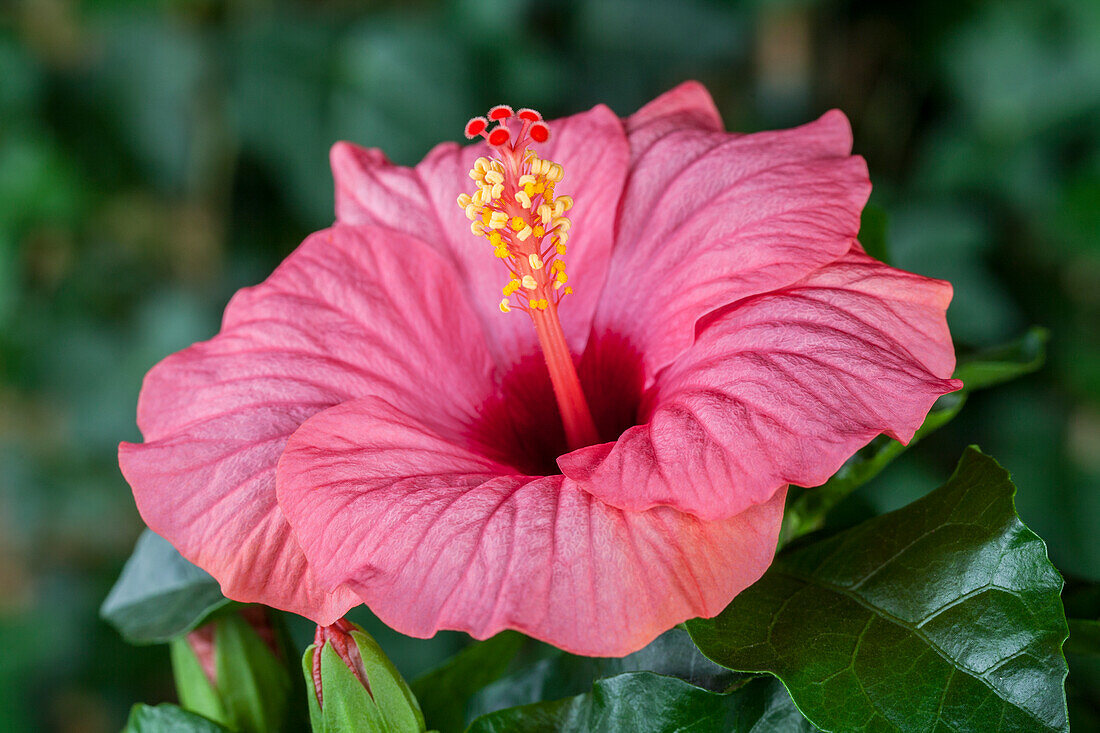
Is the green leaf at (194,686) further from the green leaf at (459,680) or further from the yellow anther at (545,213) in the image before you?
the yellow anther at (545,213)

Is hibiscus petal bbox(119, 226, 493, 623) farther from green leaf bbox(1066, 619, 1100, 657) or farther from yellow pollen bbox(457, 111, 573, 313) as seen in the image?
green leaf bbox(1066, 619, 1100, 657)

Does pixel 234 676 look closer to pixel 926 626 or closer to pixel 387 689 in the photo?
pixel 387 689

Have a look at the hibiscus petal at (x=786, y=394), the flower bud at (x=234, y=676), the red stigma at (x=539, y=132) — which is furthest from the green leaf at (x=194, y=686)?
the red stigma at (x=539, y=132)

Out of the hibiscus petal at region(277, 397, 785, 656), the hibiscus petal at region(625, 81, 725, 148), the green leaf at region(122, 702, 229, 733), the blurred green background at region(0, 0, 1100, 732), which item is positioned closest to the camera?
the hibiscus petal at region(277, 397, 785, 656)

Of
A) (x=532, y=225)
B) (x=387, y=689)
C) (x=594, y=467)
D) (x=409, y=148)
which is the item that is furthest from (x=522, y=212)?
(x=409, y=148)

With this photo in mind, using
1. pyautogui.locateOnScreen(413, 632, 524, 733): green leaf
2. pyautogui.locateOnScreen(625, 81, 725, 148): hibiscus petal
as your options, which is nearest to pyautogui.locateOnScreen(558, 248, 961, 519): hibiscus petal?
pyautogui.locateOnScreen(625, 81, 725, 148): hibiscus petal

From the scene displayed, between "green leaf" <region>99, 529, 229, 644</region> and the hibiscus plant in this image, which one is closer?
the hibiscus plant

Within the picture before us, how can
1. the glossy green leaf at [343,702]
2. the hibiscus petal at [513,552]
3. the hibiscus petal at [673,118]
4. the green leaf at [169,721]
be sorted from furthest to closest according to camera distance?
the hibiscus petal at [673,118]
the green leaf at [169,721]
the glossy green leaf at [343,702]
the hibiscus petal at [513,552]
